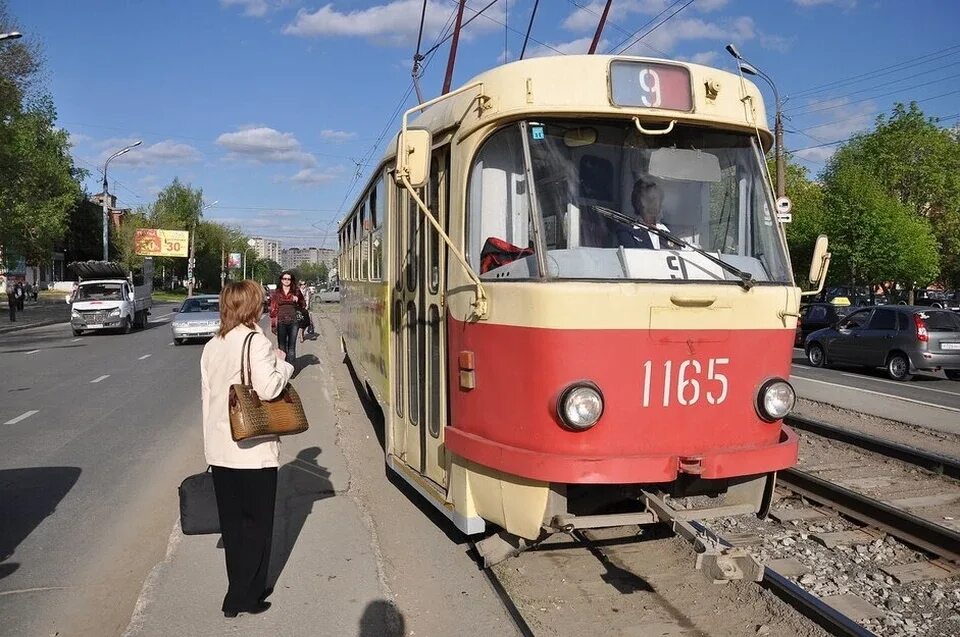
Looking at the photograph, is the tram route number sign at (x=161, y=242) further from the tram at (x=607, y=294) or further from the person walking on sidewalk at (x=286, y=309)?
the tram at (x=607, y=294)

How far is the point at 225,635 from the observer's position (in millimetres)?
4285

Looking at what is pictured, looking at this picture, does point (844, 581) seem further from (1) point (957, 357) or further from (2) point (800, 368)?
(2) point (800, 368)

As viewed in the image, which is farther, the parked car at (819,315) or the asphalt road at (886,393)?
the parked car at (819,315)

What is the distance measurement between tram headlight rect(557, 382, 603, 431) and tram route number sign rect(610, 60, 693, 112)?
5.37 feet

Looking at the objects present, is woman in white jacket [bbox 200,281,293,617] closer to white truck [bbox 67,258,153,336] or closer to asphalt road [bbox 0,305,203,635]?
asphalt road [bbox 0,305,203,635]

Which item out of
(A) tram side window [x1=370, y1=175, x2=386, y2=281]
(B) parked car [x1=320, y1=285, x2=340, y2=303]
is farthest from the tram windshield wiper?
(B) parked car [x1=320, y1=285, x2=340, y2=303]

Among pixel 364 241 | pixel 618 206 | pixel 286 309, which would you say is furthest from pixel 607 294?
pixel 286 309

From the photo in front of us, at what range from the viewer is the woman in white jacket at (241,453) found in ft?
14.4

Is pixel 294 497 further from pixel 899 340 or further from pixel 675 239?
pixel 899 340

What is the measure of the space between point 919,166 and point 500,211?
50633 millimetres

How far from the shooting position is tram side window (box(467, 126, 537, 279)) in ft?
15.6

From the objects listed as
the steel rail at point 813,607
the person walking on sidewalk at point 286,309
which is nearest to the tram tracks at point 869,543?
the steel rail at point 813,607

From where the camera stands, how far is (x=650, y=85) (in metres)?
4.85

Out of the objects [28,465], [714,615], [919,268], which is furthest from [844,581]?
[919,268]
